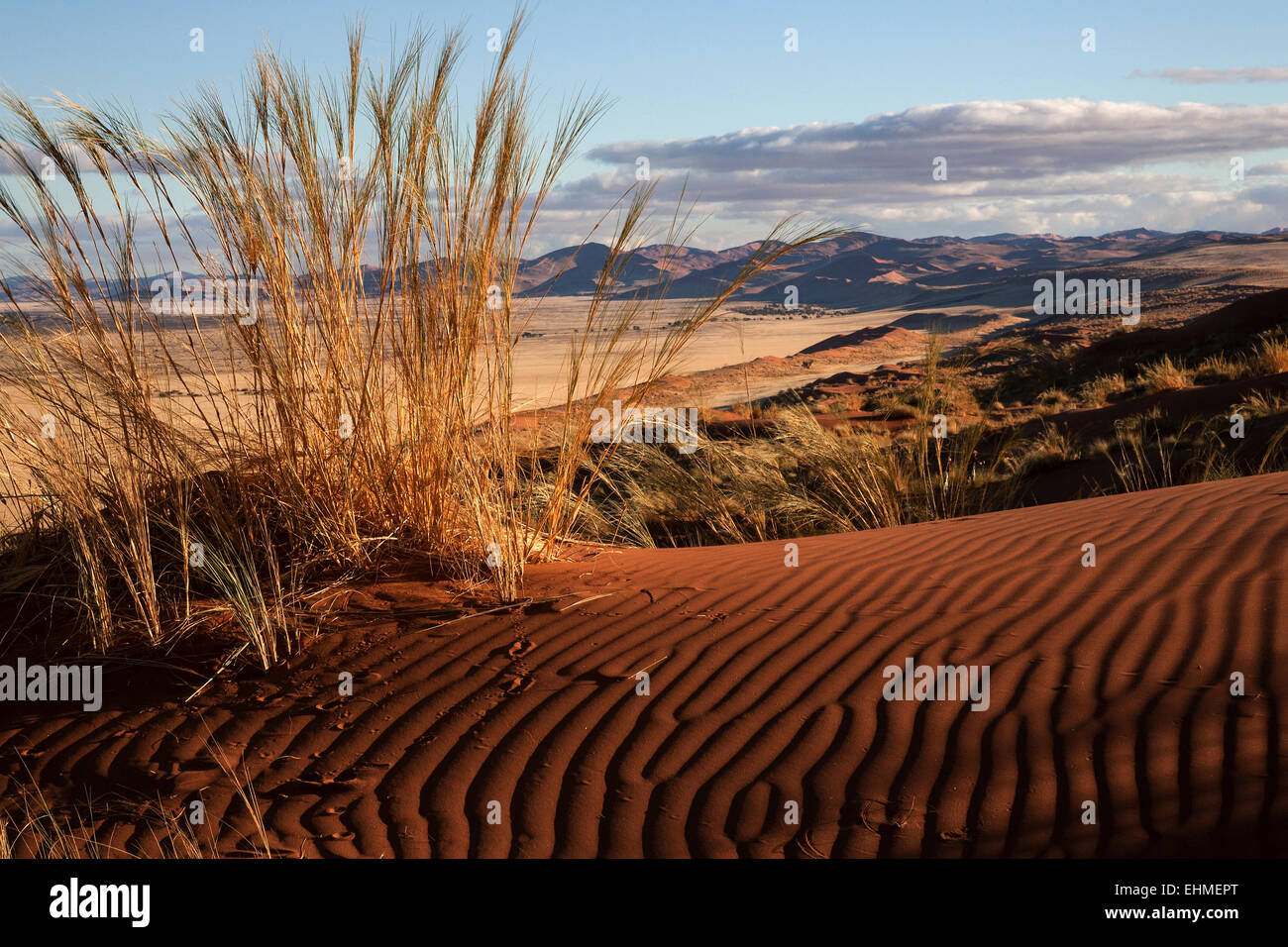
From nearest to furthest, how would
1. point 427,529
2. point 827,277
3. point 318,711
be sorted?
→ point 318,711 < point 427,529 < point 827,277

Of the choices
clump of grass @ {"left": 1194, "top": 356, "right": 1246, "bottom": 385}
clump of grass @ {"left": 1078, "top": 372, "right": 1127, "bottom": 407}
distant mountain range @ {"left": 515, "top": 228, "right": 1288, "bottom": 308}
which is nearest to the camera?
clump of grass @ {"left": 1194, "top": 356, "right": 1246, "bottom": 385}

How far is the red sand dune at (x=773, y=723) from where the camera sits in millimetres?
2258

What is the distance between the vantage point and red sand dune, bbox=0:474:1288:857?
88.9 inches

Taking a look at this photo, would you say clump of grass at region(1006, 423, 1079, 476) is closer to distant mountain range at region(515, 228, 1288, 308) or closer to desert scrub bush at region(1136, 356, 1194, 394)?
desert scrub bush at region(1136, 356, 1194, 394)

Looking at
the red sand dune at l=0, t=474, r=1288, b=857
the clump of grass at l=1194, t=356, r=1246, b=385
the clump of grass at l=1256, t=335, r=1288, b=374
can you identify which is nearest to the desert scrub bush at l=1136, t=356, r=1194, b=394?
the clump of grass at l=1194, t=356, r=1246, b=385

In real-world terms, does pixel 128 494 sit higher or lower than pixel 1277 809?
higher

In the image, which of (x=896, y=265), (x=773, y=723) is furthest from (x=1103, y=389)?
(x=896, y=265)

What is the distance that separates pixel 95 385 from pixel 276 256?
95cm

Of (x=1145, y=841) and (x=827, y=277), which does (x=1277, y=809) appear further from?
(x=827, y=277)

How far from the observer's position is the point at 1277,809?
208cm

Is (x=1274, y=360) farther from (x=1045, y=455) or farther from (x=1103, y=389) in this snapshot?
(x=1045, y=455)

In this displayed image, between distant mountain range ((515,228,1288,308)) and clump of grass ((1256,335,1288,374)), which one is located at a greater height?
distant mountain range ((515,228,1288,308))

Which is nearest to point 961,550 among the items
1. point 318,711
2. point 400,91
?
point 318,711

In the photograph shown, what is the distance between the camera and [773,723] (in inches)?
106
